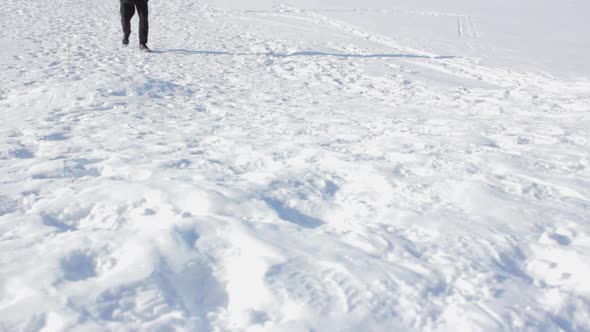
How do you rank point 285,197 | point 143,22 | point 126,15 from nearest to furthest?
point 285,197 → point 143,22 → point 126,15

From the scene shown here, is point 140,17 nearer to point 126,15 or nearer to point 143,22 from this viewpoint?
point 143,22

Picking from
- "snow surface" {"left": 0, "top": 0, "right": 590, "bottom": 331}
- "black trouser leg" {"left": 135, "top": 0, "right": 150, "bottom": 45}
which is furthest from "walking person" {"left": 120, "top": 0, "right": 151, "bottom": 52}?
"snow surface" {"left": 0, "top": 0, "right": 590, "bottom": 331}

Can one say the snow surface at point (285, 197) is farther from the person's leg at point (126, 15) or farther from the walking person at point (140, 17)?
the person's leg at point (126, 15)

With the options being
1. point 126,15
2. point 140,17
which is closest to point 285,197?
point 140,17

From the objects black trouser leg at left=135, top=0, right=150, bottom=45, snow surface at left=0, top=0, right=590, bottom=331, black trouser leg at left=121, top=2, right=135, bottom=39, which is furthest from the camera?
black trouser leg at left=121, top=2, right=135, bottom=39

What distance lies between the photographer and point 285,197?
3.14 metres

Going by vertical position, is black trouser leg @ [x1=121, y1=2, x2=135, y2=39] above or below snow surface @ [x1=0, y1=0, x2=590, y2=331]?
above

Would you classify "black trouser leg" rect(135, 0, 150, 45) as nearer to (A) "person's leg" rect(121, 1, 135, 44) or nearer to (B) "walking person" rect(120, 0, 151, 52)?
(B) "walking person" rect(120, 0, 151, 52)

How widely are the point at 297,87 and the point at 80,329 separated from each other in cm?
522

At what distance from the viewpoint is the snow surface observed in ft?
6.93

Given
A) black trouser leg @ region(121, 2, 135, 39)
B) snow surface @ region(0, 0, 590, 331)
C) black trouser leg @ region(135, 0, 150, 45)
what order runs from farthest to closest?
1. black trouser leg @ region(121, 2, 135, 39)
2. black trouser leg @ region(135, 0, 150, 45)
3. snow surface @ region(0, 0, 590, 331)

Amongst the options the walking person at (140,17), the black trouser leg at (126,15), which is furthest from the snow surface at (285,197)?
the black trouser leg at (126,15)

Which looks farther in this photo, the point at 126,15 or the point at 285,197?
the point at 126,15

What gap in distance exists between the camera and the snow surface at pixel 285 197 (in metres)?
2.11
